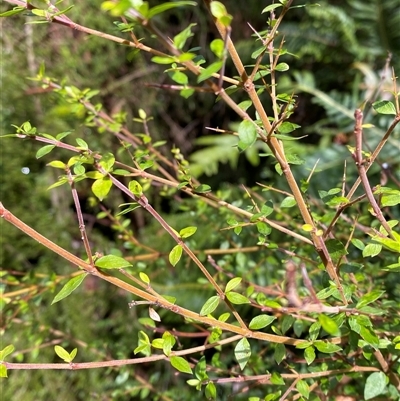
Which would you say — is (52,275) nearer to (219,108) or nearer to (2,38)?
(2,38)

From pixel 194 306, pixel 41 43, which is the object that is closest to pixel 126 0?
pixel 194 306

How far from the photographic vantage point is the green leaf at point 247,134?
26 cm

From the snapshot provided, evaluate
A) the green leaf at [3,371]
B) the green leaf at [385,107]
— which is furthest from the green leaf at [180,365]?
the green leaf at [385,107]

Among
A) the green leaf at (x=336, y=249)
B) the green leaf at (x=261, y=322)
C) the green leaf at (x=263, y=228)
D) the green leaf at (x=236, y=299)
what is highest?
the green leaf at (x=336, y=249)

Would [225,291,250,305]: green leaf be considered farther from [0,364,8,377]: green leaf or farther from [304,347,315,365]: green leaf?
[0,364,8,377]: green leaf

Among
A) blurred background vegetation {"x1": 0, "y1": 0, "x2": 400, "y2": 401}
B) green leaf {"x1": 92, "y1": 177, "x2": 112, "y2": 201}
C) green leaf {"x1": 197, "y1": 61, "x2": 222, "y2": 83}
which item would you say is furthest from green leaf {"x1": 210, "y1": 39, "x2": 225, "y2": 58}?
blurred background vegetation {"x1": 0, "y1": 0, "x2": 400, "y2": 401}

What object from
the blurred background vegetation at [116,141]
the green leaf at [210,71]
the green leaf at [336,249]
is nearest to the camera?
the green leaf at [210,71]

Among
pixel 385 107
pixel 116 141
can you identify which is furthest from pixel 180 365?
pixel 116 141

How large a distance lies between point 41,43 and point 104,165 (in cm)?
110

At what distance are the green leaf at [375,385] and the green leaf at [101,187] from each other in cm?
24

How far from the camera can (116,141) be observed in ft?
4.29

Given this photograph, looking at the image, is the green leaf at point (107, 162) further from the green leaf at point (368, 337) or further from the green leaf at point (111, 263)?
the green leaf at point (368, 337)

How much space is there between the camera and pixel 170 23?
1.77m

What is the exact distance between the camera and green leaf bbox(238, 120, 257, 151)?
26 cm
